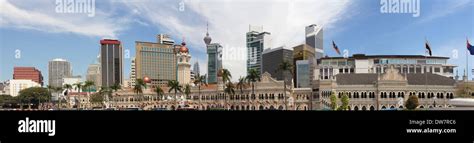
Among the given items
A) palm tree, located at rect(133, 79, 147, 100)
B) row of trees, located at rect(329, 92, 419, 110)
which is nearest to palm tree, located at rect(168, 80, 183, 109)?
palm tree, located at rect(133, 79, 147, 100)

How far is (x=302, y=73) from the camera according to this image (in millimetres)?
75875

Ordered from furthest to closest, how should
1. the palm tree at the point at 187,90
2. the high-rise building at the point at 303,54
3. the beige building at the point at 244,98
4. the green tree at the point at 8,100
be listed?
the high-rise building at the point at 303,54 < the palm tree at the point at 187,90 < the beige building at the point at 244,98 < the green tree at the point at 8,100

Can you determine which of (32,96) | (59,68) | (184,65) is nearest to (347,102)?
(184,65)

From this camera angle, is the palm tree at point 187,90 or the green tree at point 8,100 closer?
the green tree at point 8,100

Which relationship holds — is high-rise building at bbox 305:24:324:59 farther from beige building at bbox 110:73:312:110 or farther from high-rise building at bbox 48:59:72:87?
high-rise building at bbox 48:59:72:87

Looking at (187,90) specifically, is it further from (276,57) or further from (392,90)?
(392,90)

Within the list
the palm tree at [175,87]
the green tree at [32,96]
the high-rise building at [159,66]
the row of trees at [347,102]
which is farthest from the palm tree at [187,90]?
the row of trees at [347,102]

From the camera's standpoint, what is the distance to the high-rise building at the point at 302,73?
2943 inches

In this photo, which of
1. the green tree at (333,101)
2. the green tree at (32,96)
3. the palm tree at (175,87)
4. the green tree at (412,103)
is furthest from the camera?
the palm tree at (175,87)

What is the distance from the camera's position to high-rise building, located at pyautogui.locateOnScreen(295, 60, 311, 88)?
74750 millimetres

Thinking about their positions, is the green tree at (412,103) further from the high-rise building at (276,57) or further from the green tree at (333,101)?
the high-rise building at (276,57)

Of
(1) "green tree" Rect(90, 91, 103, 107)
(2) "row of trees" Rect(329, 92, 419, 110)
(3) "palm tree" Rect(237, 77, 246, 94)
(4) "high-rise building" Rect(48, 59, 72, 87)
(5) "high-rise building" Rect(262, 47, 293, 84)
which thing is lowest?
(1) "green tree" Rect(90, 91, 103, 107)
